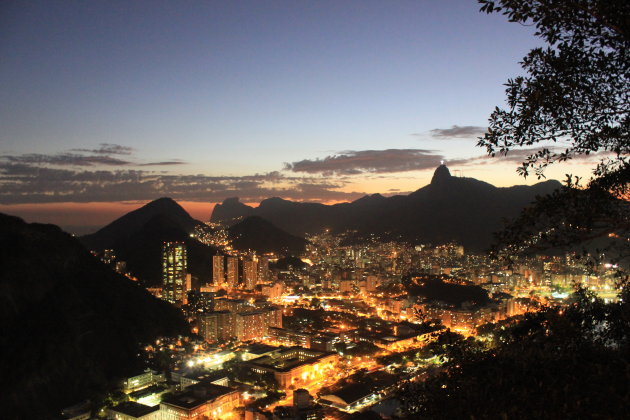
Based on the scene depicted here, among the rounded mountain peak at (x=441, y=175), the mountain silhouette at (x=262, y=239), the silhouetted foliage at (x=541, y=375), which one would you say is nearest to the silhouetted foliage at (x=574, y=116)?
→ the silhouetted foliage at (x=541, y=375)

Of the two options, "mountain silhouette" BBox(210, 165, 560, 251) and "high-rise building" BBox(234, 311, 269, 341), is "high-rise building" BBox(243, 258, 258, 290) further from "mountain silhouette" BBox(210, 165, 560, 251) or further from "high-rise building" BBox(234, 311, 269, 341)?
"mountain silhouette" BBox(210, 165, 560, 251)

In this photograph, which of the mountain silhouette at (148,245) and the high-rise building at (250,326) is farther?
the mountain silhouette at (148,245)

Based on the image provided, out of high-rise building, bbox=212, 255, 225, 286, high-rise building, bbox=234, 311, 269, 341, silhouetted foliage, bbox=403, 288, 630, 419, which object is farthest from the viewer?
high-rise building, bbox=212, 255, 225, 286

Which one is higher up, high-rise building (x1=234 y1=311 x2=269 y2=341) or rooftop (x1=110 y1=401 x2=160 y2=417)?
rooftop (x1=110 y1=401 x2=160 y2=417)

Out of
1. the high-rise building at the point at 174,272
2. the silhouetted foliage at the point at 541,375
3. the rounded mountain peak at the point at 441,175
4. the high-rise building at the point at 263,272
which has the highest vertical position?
the rounded mountain peak at the point at 441,175

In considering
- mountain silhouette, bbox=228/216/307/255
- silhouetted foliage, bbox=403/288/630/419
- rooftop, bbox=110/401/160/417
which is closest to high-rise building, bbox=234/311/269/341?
rooftop, bbox=110/401/160/417

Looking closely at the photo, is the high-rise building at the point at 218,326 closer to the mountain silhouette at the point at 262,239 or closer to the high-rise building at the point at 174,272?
the high-rise building at the point at 174,272

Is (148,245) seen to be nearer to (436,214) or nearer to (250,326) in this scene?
(250,326)

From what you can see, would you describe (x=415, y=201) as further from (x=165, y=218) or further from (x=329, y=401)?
(x=329, y=401)
